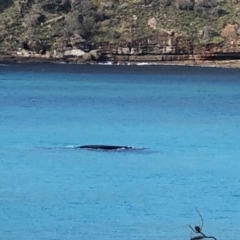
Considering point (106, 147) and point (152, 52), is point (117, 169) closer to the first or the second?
point (106, 147)

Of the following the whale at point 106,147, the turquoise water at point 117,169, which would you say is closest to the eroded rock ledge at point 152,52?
the turquoise water at point 117,169

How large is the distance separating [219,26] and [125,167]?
7903 cm

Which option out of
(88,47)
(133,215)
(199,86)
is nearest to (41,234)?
(133,215)

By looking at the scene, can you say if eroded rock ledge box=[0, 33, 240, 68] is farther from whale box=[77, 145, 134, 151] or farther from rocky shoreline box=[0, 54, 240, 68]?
whale box=[77, 145, 134, 151]

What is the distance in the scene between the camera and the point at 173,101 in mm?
70625

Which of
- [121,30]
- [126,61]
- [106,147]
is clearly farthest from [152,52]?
[106,147]

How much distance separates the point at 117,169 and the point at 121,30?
78.4m

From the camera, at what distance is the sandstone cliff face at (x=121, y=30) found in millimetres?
107875

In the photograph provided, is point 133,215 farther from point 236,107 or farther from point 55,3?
point 55,3

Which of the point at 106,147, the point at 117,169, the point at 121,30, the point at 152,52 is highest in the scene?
the point at 117,169

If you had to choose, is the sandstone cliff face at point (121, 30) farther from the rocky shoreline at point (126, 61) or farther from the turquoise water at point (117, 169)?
the turquoise water at point (117, 169)

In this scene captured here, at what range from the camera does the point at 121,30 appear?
113 metres

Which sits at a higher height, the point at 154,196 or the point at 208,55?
the point at 154,196

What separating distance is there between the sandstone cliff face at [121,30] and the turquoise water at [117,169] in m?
37.1
